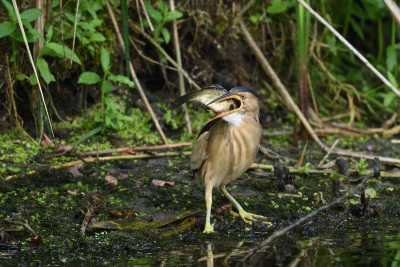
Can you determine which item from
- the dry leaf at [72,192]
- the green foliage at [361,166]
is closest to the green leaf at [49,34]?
the dry leaf at [72,192]

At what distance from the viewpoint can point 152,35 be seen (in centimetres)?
573

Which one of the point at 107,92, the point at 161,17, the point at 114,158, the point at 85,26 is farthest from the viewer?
the point at 161,17

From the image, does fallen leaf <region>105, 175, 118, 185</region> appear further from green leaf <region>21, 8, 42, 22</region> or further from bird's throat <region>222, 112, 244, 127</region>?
green leaf <region>21, 8, 42, 22</region>

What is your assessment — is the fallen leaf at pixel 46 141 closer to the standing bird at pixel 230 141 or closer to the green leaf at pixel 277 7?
the standing bird at pixel 230 141

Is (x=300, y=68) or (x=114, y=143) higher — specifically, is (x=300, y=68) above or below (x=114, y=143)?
above

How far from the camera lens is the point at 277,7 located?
6086 millimetres

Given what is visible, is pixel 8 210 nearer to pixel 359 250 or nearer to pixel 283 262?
pixel 283 262

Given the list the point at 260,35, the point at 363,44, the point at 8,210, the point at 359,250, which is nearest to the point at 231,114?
the point at 359,250

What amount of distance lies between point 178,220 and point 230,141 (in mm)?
670

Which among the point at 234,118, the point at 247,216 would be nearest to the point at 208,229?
the point at 247,216

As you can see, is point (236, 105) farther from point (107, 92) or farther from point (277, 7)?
point (277, 7)

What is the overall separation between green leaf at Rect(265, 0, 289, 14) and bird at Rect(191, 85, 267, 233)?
2503mm

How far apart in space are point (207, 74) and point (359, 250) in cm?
322

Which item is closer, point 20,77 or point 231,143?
point 231,143
